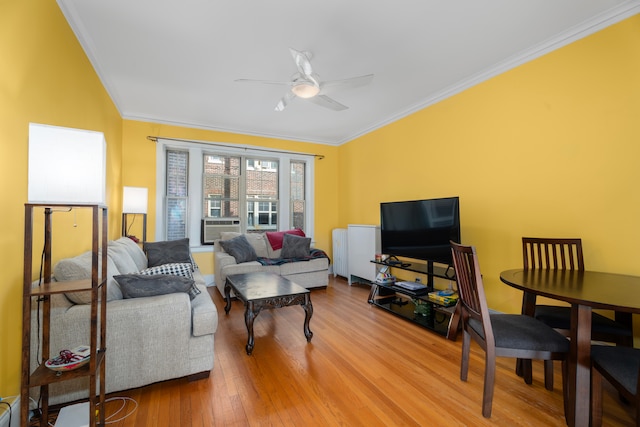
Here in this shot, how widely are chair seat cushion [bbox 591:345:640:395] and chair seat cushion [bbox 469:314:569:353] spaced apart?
0.50 ft

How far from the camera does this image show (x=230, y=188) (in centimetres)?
508

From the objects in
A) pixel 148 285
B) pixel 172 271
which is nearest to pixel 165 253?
pixel 172 271

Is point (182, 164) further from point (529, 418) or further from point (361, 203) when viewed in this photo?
point (529, 418)

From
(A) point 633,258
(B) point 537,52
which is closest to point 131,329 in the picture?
(A) point 633,258

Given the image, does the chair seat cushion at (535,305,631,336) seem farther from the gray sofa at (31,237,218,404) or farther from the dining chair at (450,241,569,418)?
the gray sofa at (31,237,218,404)

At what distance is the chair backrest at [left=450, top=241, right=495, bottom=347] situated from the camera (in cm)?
165

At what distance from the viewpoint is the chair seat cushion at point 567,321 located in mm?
1744

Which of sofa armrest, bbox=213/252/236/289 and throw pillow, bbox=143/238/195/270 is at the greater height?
throw pillow, bbox=143/238/195/270

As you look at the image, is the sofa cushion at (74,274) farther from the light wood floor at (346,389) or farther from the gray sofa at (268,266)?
the gray sofa at (268,266)

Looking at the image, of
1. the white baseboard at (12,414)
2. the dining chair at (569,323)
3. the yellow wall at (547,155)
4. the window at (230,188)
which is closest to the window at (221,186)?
the window at (230,188)

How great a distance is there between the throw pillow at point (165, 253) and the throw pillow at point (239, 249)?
1.91 feet

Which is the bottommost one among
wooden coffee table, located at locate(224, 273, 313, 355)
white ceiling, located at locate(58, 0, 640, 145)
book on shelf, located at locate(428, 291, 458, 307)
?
book on shelf, located at locate(428, 291, 458, 307)

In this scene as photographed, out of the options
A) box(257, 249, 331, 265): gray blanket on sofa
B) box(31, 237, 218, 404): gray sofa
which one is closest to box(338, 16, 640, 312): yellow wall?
box(257, 249, 331, 265): gray blanket on sofa

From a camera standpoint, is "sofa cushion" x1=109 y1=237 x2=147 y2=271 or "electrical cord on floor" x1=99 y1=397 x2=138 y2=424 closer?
"electrical cord on floor" x1=99 y1=397 x2=138 y2=424
